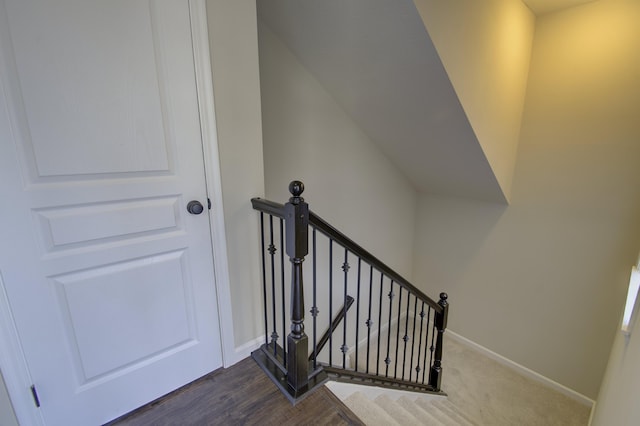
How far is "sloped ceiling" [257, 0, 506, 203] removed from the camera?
1708mm

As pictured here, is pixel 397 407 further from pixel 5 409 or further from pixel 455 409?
pixel 5 409

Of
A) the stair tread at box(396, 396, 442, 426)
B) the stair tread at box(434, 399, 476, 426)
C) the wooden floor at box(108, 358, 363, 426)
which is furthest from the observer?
the stair tread at box(434, 399, 476, 426)

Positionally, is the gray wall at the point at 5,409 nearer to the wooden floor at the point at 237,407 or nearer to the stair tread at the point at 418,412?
the wooden floor at the point at 237,407

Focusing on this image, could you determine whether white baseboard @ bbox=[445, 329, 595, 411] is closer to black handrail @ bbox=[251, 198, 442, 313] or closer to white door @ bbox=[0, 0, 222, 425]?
black handrail @ bbox=[251, 198, 442, 313]

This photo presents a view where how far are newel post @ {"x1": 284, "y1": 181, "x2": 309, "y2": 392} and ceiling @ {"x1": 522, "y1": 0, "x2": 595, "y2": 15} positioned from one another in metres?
2.71

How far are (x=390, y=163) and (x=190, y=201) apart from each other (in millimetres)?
2510

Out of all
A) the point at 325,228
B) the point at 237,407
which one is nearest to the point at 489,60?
the point at 325,228

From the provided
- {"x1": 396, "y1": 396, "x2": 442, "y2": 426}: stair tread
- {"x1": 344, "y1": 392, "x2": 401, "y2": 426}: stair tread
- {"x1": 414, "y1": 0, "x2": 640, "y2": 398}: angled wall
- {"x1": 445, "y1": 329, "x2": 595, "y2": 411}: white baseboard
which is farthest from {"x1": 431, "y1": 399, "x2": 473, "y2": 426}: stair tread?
{"x1": 344, "y1": 392, "x2": 401, "y2": 426}: stair tread

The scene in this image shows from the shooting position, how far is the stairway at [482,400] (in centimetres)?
206

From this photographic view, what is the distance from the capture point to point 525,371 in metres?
3.01

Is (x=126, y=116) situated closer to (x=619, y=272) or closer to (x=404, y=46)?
(x=404, y=46)

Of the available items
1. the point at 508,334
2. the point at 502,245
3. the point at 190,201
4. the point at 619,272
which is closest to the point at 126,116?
the point at 190,201

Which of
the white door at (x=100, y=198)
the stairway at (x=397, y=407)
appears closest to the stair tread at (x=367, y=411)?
the stairway at (x=397, y=407)

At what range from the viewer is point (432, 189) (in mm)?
3477
